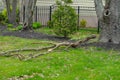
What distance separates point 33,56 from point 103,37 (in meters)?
3.73

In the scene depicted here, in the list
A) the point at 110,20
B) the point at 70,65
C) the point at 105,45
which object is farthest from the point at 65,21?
the point at 70,65

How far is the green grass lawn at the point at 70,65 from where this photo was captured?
8844 mm

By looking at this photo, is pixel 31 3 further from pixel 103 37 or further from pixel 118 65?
pixel 118 65

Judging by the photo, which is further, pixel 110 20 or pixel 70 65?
pixel 110 20

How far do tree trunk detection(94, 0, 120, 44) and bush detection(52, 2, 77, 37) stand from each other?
10.8 feet

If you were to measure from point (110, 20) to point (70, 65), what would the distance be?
13.3ft

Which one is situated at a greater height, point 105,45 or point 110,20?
point 110,20

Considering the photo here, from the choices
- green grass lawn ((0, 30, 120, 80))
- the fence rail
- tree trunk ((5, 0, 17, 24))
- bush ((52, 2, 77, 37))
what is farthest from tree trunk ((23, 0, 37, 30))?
green grass lawn ((0, 30, 120, 80))

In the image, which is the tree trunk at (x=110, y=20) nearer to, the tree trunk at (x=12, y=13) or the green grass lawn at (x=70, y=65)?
the green grass lawn at (x=70, y=65)

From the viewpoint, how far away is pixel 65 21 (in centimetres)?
1695

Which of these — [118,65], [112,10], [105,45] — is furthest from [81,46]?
[118,65]

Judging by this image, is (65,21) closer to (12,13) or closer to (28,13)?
(28,13)

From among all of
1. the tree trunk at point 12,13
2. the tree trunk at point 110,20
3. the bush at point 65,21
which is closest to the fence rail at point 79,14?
the tree trunk at point 12,13

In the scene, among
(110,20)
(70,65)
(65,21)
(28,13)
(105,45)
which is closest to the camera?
(70,65)
